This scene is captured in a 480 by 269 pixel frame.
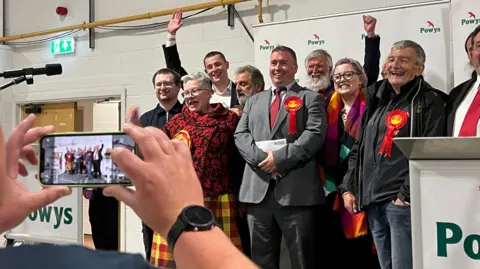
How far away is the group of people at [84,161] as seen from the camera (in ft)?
2.85

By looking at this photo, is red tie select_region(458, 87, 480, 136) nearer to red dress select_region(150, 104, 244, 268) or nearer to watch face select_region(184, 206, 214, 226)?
red dress select_region(150, 104, 244, 268)

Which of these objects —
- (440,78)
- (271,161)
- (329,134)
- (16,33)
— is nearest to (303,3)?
(440,78)

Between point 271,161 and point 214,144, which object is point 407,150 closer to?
point 271,161

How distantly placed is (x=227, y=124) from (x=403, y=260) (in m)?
1.09

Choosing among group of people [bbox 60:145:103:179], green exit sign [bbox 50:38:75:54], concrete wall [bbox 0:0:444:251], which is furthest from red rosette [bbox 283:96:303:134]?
green exit sign [bbox 50:38:75:54]

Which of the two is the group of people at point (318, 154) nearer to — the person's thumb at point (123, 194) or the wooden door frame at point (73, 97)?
the person's thumb at point (123, 194)

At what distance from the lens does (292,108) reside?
248cm

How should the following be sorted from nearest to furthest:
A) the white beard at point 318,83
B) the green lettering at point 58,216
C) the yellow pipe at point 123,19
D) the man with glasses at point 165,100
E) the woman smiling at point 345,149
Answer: the green lettering at point 58,216
the woman smiling at point 345,149
the white beard at point 318,83
the man with glasses at point 165,100
the yellow pipe at point 123,19

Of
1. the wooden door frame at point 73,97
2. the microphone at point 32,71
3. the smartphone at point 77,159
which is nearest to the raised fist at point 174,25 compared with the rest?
the microphone at point 32,71

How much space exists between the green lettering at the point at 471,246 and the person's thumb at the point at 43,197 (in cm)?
114

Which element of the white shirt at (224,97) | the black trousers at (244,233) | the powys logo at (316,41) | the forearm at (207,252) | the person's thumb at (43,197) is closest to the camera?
the forearm at (207,252)

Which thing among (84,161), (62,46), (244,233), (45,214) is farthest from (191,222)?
(62,46)

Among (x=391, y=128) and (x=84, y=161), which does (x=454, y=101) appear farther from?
(x=84, y=161)

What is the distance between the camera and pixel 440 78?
9.77ft
